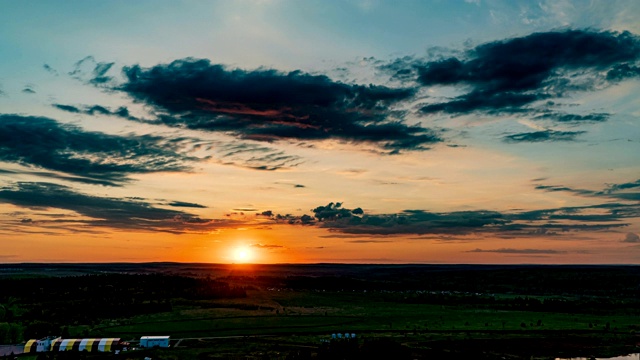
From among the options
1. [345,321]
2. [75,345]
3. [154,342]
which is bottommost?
[75,345]

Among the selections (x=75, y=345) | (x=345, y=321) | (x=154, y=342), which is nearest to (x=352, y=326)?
(x=345, y=321)

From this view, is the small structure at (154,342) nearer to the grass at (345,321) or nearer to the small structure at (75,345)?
the small structure at (75,345)

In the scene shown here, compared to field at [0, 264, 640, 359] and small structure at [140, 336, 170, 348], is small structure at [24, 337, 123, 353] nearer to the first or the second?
small structure at [140, 336, 170, 348]

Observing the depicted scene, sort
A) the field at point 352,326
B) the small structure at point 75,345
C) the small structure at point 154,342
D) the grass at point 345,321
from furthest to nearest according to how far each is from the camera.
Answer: the grass at point 345,321 < the small structure at point 154,342 < the small structure at point 75,345 < the field at point 352,326

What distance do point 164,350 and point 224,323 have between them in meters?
38.4

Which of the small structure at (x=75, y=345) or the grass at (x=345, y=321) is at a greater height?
the grass at (x=345, y=321)

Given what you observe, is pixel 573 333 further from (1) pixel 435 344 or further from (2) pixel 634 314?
(2) pixel 634 314

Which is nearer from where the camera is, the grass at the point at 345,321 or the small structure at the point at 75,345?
the small structure at the point at 75,345

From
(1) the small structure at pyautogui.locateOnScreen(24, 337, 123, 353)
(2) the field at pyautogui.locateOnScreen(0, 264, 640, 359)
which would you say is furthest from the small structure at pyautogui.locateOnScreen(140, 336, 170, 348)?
(1) the small structure at pyautogui.locateOnScreen(24, 337, 123, 353)

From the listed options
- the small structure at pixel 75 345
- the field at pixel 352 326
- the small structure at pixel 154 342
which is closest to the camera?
the field at pixel 352 326

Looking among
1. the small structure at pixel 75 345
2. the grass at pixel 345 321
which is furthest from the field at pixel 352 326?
the small structure at pixel 75 345

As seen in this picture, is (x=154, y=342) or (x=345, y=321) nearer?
(x=154, y=342)

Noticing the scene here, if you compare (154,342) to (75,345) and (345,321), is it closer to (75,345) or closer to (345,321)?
(75,345)

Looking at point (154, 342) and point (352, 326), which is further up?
point (352, 326)
